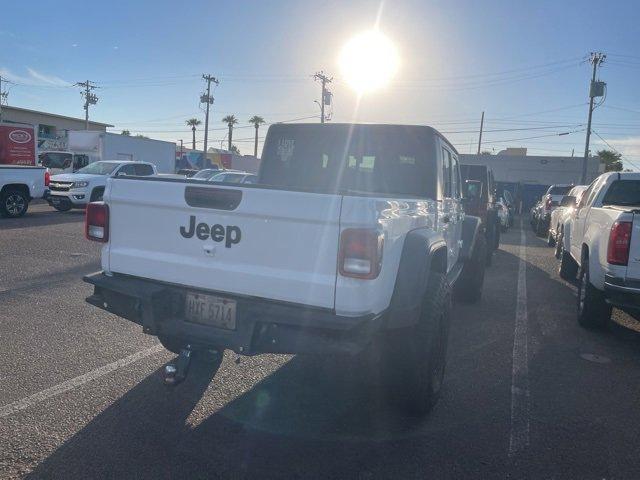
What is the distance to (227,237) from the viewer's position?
3.38 m

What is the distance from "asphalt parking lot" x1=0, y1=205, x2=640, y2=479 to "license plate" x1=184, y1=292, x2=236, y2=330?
76cm

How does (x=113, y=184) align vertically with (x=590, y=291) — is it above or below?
above

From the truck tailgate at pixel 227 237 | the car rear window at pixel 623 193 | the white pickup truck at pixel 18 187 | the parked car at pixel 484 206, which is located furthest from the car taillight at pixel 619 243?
the white pickup truck at pixel 18 187

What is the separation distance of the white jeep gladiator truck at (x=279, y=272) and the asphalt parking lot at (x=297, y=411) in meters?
0.47

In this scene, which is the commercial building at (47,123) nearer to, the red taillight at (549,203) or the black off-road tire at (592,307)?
the red taillight at (549,203)

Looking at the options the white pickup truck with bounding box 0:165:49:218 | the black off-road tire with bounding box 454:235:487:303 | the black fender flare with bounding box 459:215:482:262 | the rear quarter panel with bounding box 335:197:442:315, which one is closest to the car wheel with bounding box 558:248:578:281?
the black off-road tire with bounding box 454:235:487:303

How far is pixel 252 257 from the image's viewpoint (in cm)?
331

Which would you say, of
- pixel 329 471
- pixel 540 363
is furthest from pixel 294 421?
pixel 540 363

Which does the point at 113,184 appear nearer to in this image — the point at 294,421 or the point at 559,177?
the point at 294,421

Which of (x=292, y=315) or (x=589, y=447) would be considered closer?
(x=292, y=315)

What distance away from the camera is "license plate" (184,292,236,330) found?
3.30m

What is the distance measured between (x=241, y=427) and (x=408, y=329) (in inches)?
51.4

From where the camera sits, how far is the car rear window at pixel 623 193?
725 centimetres

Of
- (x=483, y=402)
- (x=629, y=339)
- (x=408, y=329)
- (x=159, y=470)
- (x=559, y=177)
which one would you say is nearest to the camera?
(x=159, y=470)
